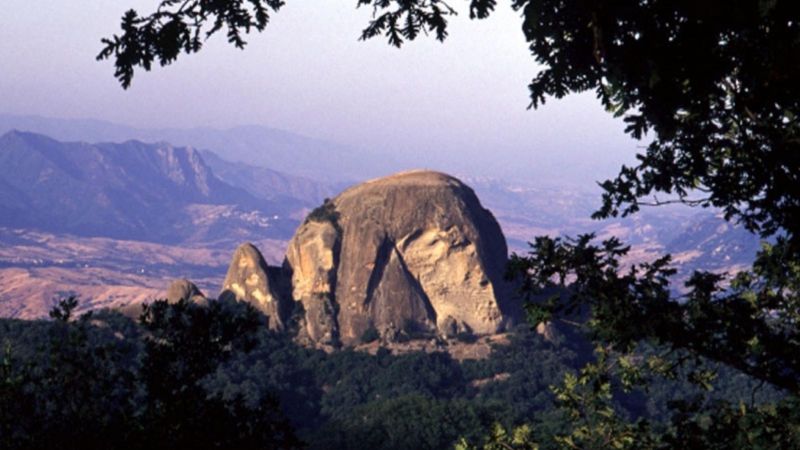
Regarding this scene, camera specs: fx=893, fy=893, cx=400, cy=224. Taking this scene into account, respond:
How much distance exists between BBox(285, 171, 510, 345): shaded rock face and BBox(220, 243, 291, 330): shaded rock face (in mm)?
2871

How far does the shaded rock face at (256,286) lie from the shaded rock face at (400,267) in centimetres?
287

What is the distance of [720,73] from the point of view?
27.7ft

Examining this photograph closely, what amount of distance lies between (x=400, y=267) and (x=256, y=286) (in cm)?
1726

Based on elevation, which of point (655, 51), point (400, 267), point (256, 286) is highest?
point (655, 51)

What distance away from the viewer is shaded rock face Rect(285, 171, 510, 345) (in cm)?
10550

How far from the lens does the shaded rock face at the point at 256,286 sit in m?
105

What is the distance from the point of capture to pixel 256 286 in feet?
347

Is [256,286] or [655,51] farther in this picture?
[256,286]

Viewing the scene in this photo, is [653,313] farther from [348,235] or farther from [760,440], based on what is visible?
[348,235]

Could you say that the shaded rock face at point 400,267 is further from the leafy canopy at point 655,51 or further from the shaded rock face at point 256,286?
the leafy canopy at point 655,51

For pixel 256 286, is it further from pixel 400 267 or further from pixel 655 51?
pixel 655 51

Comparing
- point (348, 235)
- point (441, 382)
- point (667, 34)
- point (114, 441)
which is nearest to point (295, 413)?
point (441, 382)

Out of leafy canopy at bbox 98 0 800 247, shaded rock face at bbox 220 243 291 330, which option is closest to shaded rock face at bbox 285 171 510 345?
shaded rock face at bbox 220 243 291 330

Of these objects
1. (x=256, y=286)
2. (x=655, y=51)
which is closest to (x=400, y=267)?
(x=256, y=286)
